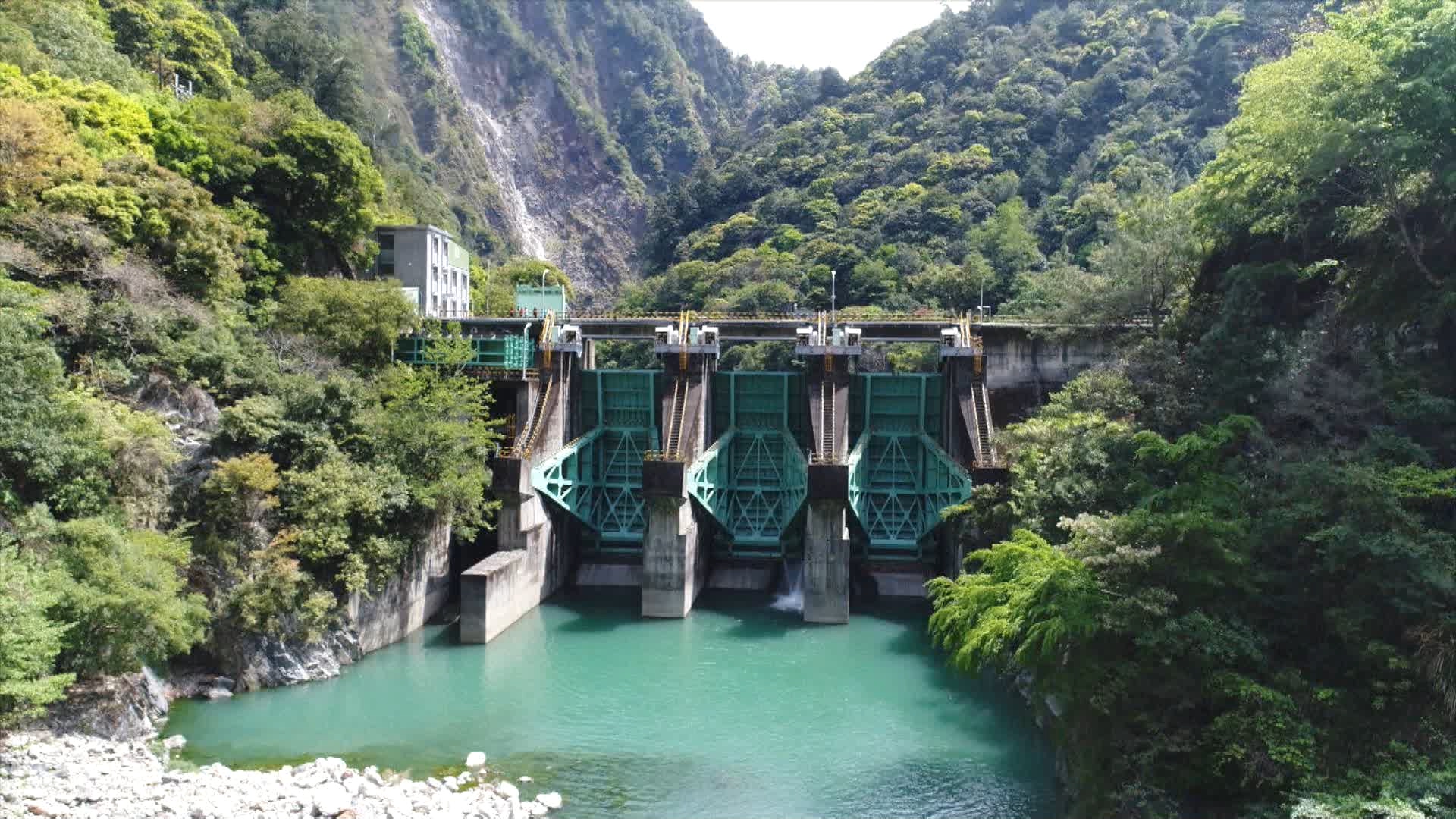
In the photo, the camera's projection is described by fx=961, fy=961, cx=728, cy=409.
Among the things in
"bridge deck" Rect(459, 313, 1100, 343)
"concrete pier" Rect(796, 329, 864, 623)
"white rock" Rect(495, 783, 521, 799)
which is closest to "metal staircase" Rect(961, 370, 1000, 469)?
"bridge deck" Rect(459, 313, 1100, 343)

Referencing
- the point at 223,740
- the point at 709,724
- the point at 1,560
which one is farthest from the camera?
the point at 709,724

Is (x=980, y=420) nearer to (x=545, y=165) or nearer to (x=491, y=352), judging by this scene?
(x=491, y=352)

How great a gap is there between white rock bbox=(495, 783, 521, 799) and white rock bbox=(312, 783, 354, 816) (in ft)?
7.76

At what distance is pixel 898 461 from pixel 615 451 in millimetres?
9540

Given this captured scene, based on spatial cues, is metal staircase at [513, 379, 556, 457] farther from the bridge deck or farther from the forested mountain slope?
the forested mountain slope

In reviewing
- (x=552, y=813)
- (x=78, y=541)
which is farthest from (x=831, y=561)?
(x=78, y=541)

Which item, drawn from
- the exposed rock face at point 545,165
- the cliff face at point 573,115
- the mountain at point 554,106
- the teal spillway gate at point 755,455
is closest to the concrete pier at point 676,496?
the teal spillway gate at point 755,455

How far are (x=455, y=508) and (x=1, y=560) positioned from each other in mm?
12638

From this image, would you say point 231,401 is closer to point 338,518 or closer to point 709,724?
point 338,518

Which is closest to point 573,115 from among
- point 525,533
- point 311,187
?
point 311,187

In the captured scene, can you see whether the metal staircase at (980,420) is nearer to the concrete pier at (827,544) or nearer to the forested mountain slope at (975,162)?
the concrete pier at (827,544)

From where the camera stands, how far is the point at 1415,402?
15758 millimetres

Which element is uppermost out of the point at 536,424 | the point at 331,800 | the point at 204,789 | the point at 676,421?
the point at 676,421

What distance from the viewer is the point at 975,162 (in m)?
63.6
